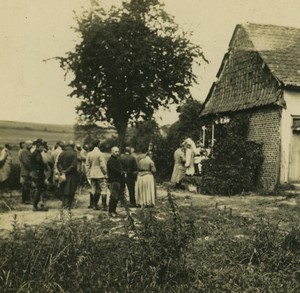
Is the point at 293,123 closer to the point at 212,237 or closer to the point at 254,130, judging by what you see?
the point at 254,130

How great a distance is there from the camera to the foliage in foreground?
6105 millimetres

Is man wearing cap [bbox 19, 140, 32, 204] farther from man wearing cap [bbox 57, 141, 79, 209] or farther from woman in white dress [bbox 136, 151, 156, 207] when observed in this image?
woman in white dress [bbox 136, 151, 156, 207]

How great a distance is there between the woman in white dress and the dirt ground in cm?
69

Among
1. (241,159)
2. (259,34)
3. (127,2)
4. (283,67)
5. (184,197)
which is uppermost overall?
(127,2)

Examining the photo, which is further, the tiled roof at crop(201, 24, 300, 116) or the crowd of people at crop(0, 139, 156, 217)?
the tiled roof at crop(201, 24, 300, 116)

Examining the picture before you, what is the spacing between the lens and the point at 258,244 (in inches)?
308

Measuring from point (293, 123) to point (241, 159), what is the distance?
271 centimetres

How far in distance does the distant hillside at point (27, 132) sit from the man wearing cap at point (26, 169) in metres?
0.70

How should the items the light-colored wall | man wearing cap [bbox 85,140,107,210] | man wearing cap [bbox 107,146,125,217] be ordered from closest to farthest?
man wearing cap [bbox 107,146,125,217]
man wearing cap [bbox 85,140,107,210]
the light-colored wall

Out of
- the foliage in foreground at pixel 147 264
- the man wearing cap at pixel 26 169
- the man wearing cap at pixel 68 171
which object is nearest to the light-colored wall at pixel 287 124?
the man wearing cap at pixel 68 171

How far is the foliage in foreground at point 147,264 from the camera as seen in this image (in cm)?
611

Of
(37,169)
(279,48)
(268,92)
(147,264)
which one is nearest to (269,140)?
(268,92)

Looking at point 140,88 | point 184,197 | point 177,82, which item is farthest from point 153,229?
point 177,82

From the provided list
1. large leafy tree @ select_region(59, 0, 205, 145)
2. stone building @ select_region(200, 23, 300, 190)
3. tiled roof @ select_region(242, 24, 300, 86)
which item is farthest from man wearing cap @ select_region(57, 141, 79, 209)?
large leafy tree @ select_region(59, 0, 205, 145)
